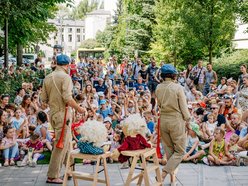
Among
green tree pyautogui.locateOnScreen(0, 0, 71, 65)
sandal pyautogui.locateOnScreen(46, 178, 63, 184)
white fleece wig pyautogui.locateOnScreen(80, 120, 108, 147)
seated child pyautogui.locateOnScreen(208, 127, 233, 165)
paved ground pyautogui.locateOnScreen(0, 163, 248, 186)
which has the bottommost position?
paved ground pyautogui.locateOnScreen(0, 163, 248, 186)

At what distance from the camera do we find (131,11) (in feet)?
139

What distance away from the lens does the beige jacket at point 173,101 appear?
6477 mm

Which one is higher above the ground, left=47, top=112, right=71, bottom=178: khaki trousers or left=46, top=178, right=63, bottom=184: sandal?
left=47, top=112, right=71, bottom=178: khaki trousers

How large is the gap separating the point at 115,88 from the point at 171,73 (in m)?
8.98

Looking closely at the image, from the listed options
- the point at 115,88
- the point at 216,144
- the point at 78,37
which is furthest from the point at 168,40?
the point at 78,37

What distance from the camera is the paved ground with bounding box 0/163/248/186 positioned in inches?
287

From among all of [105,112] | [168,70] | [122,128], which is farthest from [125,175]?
[105,112]

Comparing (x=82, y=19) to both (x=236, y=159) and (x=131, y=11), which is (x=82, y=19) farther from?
(x=236, y=159)

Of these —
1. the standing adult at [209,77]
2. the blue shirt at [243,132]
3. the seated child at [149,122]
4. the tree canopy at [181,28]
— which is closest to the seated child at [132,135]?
the blue shirt at [243,132]

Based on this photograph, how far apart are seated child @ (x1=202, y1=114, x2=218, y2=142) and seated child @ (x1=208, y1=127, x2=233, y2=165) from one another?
117 centimetres

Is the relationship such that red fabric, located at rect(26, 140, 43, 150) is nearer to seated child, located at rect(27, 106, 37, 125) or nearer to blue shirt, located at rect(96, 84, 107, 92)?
seated child, located at rect(27, 106, 37, 125)

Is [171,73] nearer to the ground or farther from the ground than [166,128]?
farther from the ground

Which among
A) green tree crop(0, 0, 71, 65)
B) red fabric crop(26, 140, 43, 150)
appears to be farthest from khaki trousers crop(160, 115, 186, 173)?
green tree crop(0, 0, 71, 65)

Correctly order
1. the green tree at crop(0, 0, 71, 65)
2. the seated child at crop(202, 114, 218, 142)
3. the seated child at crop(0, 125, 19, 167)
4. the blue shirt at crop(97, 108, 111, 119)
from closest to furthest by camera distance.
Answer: the seated child at crop(0, 125, 19, 167), the seated child at crop(202, 114, 218, 142), the blue shirt at crop(97, 108, 111, 119), the green tree at crop(0, 0, 71, 65)
